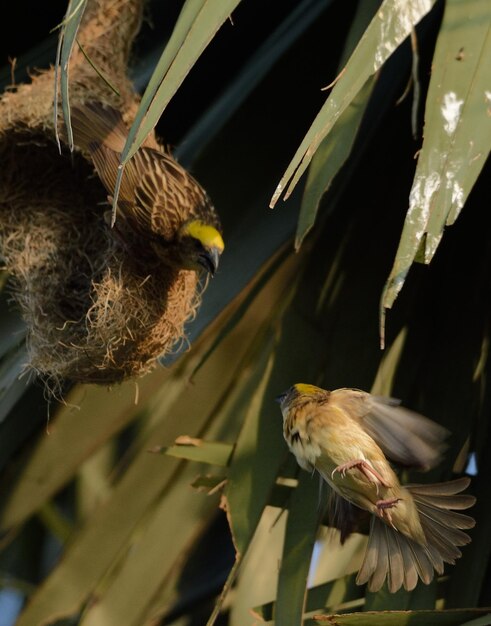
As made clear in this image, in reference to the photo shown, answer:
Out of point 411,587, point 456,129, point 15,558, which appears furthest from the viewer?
point 15,558

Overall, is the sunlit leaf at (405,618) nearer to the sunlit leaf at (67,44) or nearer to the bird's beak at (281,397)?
the bird's beak at (281,397)

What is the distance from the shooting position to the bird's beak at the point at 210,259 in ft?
6.91

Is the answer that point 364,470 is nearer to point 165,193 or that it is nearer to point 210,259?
point 210,259

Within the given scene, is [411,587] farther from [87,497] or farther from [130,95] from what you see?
[130,95]

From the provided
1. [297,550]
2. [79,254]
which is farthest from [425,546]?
[79,254]

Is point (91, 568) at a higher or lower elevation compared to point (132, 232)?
lower

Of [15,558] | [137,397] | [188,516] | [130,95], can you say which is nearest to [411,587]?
[188,516]

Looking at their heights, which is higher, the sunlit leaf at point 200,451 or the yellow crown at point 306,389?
the yellow crown at point 306,389

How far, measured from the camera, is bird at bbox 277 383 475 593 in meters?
1.84

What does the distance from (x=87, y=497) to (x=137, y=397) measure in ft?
1.48

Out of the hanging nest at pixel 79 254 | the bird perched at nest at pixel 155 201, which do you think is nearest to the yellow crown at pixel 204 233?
the bird perched at nest at pixel 155 201

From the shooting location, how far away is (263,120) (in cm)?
242

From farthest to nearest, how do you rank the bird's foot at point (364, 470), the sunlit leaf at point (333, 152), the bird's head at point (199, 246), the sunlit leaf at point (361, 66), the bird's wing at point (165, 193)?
the bird's wing at point (165, 193)
the bird's head at point (199, 246)
the bird's foot at point (364, 470)
the sunlit leaf at point (333, 152)
the sunlit leaf at point (361, 66)

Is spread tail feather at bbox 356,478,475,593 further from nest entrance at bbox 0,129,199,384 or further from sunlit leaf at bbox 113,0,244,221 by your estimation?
sunlit leaf at bbox 113,0,244,221
